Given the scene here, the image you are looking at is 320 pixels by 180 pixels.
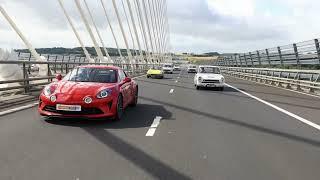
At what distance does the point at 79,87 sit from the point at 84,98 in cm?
53

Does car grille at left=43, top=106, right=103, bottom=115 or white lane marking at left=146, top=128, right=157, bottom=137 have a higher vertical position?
car grille at left=43, top=106, right=103, bottom=115

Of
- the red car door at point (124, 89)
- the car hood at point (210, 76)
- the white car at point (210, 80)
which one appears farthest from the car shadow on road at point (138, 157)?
the car hood at point (210, 76)

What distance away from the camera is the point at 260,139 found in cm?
897

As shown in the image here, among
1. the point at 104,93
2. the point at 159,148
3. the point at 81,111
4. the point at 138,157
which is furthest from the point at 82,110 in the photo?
the point at 138,157

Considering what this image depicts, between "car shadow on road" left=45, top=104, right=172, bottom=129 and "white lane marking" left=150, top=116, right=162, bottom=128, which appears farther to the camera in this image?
"white lane marking" left=150, top=116, right=162, bottom=128

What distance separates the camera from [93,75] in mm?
11703

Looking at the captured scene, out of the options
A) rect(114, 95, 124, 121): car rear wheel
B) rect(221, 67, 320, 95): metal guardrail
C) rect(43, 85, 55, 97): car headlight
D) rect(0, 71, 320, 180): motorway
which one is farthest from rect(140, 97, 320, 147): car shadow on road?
rect(221, 67, 320, 95): metal guardrail

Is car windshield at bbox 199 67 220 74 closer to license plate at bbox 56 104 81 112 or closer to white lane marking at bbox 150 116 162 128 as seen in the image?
white lane marking at bbox 150 116 162 128

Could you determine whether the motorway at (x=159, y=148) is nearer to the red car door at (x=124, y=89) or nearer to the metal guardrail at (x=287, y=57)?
the red car door at (x=124, y=89)

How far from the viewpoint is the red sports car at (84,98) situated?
392 inches

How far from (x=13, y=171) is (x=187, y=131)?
4.38m

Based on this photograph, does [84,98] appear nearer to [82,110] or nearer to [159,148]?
[82,110]

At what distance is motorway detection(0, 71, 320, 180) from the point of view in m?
6.09

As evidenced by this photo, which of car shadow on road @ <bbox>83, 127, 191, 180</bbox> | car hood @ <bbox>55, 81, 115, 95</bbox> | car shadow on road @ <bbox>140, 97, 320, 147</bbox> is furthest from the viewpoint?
car hood @ <bbox>55, 81, 115, 95</bbox>
